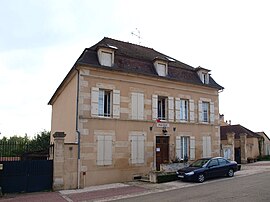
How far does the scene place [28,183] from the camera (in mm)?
13383

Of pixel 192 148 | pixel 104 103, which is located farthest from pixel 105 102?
pixel 192 148

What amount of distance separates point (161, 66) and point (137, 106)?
360 centimetres

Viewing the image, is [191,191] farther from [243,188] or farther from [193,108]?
[193,108]

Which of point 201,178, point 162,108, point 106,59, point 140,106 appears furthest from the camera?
point 162,108

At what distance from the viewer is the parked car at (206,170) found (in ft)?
48.9

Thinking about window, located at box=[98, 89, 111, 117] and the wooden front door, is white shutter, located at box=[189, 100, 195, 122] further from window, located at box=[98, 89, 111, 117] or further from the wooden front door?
window, located at box=[98, 89, 111, 117]

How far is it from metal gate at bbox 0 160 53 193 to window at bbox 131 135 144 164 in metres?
4.91

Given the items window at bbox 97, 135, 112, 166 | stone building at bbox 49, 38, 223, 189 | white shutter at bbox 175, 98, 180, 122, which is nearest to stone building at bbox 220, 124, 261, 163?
stone building at bbox 49, 38, 223, 189

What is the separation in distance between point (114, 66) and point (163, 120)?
Result: 4.82 m

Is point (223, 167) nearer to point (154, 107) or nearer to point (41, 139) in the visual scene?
point (154, 107)

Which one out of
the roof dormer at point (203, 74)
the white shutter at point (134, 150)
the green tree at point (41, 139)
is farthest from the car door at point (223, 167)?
the green tree at point (41, 139)

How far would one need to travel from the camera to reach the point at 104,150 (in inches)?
614

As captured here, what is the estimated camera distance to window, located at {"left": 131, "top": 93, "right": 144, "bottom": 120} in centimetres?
1702

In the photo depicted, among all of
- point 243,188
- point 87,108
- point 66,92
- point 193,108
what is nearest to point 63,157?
point 87,108
